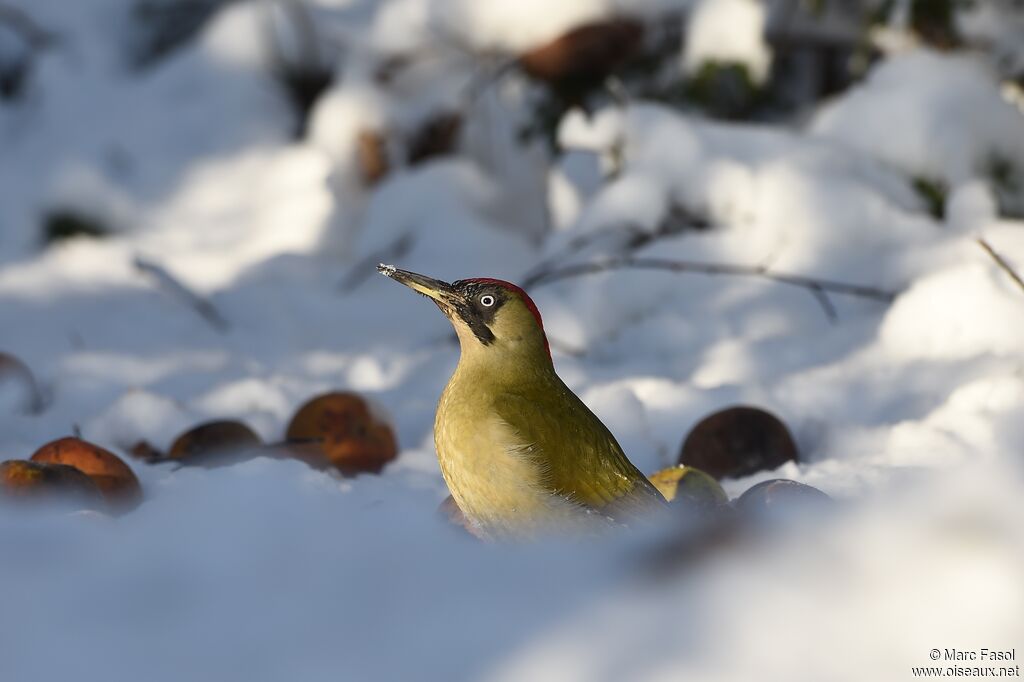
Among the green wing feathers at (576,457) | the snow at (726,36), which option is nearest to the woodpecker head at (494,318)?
the green wing feathers at (576,457)

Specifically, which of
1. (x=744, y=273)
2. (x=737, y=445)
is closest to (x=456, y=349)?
(x=744, y=273)

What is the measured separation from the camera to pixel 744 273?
3.58 m

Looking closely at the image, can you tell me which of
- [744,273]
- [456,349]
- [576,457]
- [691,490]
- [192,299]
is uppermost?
[192,299]

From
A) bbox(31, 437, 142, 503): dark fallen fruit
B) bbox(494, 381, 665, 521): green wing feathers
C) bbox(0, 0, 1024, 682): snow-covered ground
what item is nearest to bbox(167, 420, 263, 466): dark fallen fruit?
bbox(0, 0, 1024, 682): snow-covered ground

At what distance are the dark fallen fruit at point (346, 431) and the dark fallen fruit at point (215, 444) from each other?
142 mm

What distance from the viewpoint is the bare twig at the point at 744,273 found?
352 cm

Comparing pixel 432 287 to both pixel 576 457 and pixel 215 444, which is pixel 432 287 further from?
pixel 215 444

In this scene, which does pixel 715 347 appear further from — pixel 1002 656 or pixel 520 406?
pixel 1002 656

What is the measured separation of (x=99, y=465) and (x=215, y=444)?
0.35 m

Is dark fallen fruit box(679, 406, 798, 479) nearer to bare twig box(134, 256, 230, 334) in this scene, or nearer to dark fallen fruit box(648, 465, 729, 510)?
dark fallen fruit box(648, 465, 729, 510)

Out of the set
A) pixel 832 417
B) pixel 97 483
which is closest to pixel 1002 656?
pixel 97 483

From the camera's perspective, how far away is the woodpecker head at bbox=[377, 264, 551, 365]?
1.96 m

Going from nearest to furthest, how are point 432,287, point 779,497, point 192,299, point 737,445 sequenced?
point 779,497 → point 432,287 → point 737,445 → point 192,299

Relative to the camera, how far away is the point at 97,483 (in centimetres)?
222
